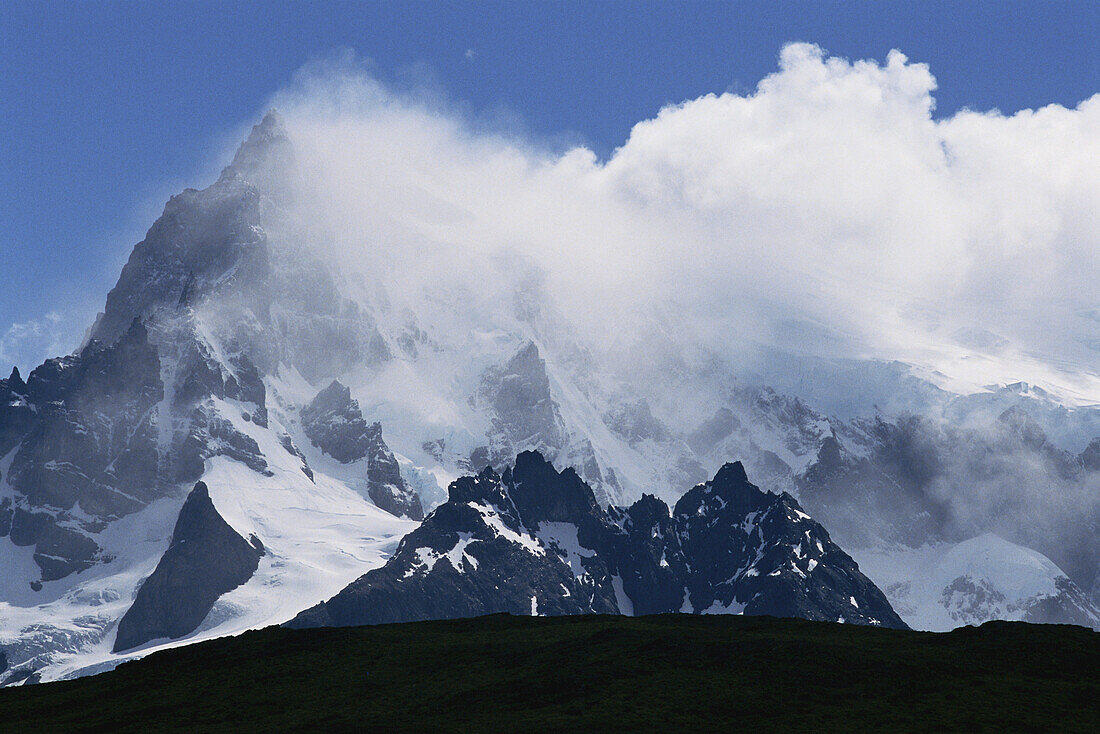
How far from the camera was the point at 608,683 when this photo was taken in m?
108

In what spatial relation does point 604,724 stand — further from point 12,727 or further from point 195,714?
point 12,727

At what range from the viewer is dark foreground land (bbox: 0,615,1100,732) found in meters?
94.8

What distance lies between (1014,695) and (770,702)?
1806cm

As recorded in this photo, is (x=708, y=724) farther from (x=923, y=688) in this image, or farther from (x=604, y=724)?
(x=923, y=688)

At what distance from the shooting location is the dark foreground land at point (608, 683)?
9481 cm

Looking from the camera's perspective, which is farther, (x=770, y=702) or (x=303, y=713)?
(x=303, y=713)

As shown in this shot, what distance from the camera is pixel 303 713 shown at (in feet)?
350

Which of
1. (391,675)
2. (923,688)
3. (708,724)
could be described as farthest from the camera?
(391,675)

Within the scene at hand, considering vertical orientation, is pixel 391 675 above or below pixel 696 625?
below

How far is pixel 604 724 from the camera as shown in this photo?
94.7 m

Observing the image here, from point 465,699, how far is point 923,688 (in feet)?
122

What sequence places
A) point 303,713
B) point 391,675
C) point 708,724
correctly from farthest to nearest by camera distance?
point 391,675
point 303,713
point 708,724

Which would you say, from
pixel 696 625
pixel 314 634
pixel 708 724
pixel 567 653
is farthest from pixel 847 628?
pixel 314 634

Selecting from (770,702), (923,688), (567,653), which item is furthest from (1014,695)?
(567,653)
